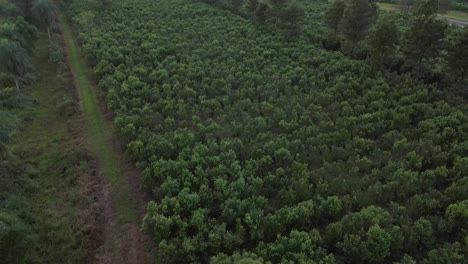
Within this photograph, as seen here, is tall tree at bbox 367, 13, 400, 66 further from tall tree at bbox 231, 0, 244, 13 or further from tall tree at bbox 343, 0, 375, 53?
tall tree at bbox 231, 0, 244, 13

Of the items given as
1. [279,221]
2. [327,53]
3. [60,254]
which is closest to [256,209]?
[279,221]

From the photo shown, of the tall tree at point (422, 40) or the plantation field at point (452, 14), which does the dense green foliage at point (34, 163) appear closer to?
the tall tree at point (422, 40)

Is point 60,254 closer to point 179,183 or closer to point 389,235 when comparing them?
point 179,183

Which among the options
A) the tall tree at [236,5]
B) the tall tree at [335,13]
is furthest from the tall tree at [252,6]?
the tall tree at [335,13]

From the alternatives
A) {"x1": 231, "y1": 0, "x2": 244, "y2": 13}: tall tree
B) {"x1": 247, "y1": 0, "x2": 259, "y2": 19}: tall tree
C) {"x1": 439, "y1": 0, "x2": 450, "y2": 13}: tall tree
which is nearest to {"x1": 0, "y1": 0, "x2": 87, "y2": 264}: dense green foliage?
{"x1": 247, "y1": 0, "x2": 259, "y2": 19}: tall tree

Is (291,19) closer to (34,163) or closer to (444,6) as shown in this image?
(444,6)

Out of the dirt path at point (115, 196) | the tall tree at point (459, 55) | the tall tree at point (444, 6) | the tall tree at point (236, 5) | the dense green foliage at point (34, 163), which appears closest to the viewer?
the dense green foliage at point (34, 163)
